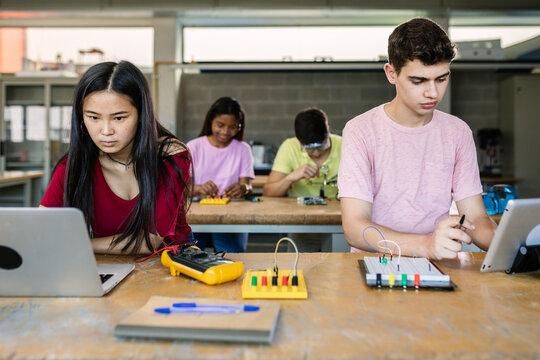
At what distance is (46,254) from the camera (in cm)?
90

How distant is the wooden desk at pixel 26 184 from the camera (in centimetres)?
444

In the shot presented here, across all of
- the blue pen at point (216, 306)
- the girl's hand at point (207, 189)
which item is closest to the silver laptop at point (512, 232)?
the blue pen at point (216, 306)

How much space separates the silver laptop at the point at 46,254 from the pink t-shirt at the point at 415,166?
87 cm

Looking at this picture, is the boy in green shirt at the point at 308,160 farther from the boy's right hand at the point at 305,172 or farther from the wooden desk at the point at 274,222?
the wooden desk at the point at 274,222

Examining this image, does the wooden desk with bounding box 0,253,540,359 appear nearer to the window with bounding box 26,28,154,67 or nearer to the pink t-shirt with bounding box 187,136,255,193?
the pink t-shirt with bounding box 187,136,255,193

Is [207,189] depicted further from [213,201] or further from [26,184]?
[26,184]

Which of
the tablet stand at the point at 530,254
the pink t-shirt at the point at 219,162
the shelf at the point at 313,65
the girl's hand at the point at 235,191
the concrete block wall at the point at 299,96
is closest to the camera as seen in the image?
the tablet stand at the point at 530,254

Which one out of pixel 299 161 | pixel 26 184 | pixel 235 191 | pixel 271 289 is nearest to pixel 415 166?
pixel 271 289

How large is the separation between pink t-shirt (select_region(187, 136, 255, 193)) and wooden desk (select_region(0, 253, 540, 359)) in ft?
7.24

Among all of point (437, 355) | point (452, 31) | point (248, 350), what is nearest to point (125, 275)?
point (248, 350)

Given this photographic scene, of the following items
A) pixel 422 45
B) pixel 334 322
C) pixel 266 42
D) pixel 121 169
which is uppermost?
pixel 266 42

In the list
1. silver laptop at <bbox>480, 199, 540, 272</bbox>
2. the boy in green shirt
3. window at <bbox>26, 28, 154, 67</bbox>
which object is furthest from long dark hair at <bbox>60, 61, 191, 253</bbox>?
window at <bbox>26, 28, 154, 67</bbox>

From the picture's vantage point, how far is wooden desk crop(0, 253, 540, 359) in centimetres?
70

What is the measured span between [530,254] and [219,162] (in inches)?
97.6
